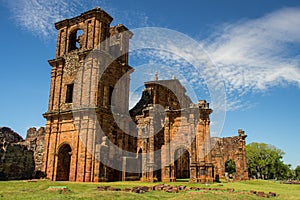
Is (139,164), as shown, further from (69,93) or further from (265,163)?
(265,163)

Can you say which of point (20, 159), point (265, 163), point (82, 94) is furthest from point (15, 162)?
point (265, 163)

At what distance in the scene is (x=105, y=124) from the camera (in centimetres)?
2184

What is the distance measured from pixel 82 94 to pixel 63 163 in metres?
5.58

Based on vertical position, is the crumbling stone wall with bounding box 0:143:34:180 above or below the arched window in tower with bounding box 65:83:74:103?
below

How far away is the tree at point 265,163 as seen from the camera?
2072 inches

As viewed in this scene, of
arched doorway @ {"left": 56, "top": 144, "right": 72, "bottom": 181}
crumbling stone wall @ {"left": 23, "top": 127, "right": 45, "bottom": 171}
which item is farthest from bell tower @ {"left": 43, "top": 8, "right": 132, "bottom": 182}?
crumbling stone wall @ {"left": 23, "top": 127, "right": 45, "bottom": 171}

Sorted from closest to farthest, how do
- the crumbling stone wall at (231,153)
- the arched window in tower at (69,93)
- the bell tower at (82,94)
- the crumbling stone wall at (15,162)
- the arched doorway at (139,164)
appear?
the bell tower at (82,94)
the crumbling stone wall at (15,162)
the arched window in tower at (69,93)
the arched doorway at (139,164)
the crumbling stone wall at (231,153)

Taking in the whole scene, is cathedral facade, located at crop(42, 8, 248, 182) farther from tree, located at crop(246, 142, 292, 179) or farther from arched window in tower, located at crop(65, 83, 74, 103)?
tree, located at crop(246, 142, 292, 179)

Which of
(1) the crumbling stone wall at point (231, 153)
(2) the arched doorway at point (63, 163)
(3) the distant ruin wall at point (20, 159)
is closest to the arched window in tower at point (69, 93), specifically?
(2) the arched doorway at point (63, 163)

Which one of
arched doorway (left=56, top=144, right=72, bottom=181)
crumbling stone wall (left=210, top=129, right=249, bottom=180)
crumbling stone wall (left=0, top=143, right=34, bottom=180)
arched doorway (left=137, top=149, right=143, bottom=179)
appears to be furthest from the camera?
crumbling stone wall (left=210, top=129, right=249, bottom=180)

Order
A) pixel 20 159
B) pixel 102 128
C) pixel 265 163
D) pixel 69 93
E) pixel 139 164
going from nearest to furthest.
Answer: pixel 102 128
pixel 69 93
pixel 139 164
pixel 20 159
pixel 265 163

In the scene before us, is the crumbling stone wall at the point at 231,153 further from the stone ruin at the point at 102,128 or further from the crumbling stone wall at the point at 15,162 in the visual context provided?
the crumbling stone wall at the point at 15,162

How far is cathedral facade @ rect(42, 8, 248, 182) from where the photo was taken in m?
20.7

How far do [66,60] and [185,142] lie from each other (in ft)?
39.2
